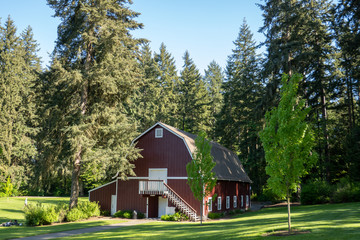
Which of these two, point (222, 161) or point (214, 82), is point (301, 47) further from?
point (214, 82)

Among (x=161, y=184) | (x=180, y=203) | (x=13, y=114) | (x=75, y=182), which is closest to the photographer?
(x=75, y=182)

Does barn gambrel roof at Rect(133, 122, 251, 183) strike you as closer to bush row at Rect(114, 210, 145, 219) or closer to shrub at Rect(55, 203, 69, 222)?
bush row at Rect(114, 210, 145, 219)

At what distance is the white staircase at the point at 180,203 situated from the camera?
955 inches

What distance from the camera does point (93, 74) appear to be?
23188 millimetres

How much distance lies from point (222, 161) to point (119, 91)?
1236 cm

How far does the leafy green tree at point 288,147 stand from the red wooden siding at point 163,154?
1409 cm

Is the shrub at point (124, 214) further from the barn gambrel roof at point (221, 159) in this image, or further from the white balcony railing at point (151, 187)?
the barn gambrel roof at point (221, 159)

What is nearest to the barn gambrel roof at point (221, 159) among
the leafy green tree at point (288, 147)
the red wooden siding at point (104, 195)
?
the red wooden siding at point (104, 195)

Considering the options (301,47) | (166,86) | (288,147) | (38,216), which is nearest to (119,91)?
(38,216)

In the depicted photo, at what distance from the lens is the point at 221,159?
30031mm

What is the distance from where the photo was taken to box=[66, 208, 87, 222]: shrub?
22600mm

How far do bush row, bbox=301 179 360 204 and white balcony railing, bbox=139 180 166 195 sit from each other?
12.5m

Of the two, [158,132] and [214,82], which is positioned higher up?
[214,82]

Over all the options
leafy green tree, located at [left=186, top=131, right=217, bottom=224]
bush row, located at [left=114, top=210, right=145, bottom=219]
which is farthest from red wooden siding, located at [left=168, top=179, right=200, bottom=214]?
leafy green tree, located at [left=186, top=131, right=217, bottom=224]
